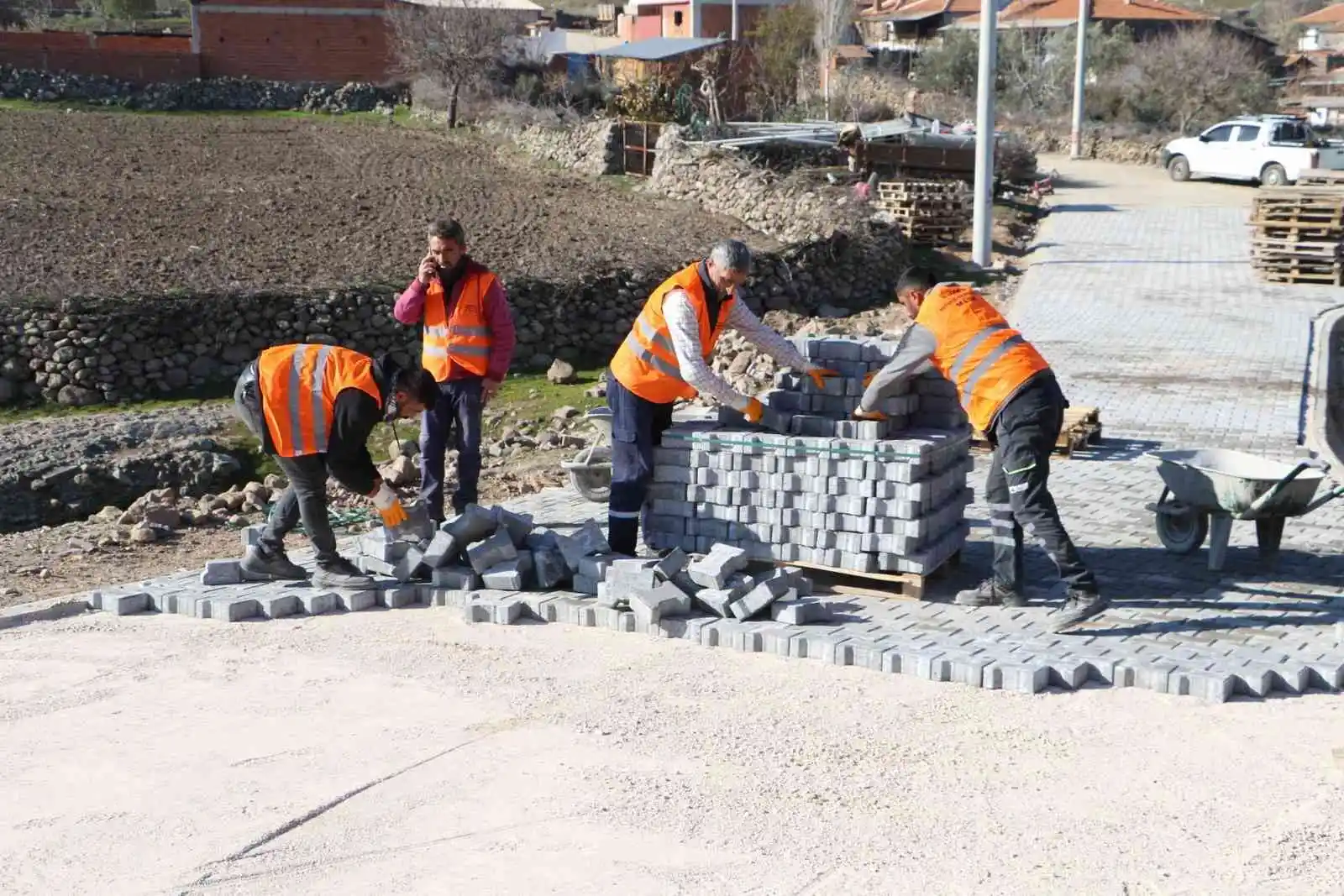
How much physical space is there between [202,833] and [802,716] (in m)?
2.54

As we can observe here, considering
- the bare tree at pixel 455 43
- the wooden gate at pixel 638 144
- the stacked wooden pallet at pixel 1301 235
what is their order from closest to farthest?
the stacked wooden pallet at pixel 1301 235, the wooden gate at pixel 638 144, the bare tree at pixel 455 43

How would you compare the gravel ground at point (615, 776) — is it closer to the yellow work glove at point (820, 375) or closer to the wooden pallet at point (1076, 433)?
the yellow work glove at point (820, 375)

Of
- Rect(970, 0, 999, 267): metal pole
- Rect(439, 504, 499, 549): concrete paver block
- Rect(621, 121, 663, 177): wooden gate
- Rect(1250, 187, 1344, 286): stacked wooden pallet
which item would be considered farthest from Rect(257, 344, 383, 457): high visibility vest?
Rect(621, 121, 663, 177): wooden gate

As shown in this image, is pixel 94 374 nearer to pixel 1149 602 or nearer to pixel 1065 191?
pixel 1149 602

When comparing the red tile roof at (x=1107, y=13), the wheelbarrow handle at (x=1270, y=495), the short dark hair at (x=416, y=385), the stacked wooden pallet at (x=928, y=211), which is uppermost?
the red tile roof at (x=1107, y=13)

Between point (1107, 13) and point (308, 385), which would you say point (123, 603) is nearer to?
point (308, 385)

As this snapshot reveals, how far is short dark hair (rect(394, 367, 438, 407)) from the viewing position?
734cm

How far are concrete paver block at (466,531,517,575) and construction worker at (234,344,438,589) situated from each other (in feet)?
2.07

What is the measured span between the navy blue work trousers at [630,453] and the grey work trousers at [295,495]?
5.17 ft

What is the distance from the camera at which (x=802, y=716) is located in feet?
20.7

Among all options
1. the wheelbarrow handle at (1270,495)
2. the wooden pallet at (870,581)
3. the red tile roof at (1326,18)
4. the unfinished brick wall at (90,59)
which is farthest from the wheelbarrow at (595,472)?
the red tile roof at (1326,18)

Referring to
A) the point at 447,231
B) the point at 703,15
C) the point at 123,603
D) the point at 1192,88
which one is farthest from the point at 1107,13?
the point at 123,603

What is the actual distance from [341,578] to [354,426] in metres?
1.13

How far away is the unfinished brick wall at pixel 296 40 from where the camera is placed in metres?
39.8
